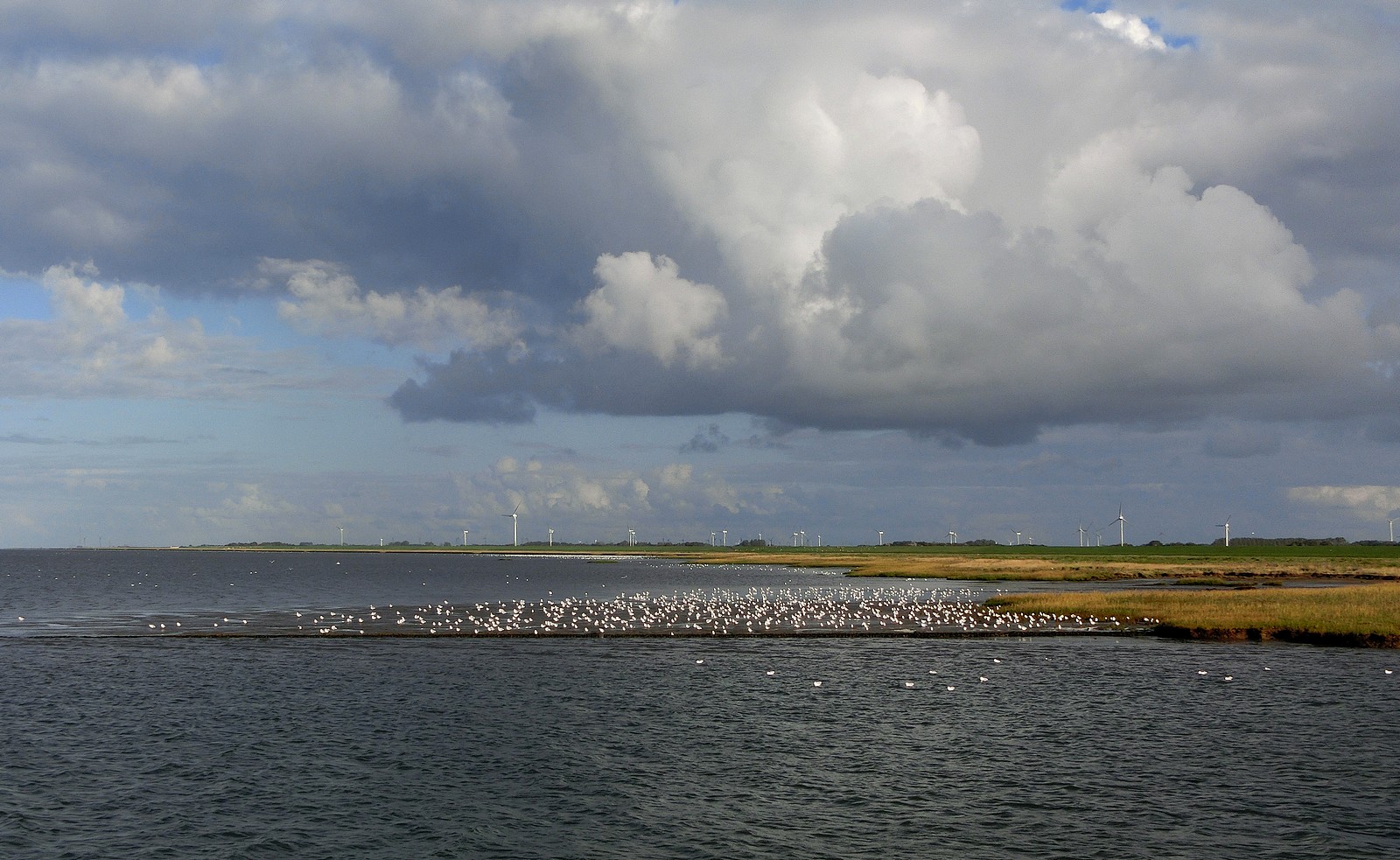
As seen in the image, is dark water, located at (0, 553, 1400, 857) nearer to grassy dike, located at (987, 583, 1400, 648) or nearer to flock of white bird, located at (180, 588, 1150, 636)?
grassy dike, located at (987, 583, 1400, 648)

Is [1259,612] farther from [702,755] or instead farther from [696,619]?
[702,755]

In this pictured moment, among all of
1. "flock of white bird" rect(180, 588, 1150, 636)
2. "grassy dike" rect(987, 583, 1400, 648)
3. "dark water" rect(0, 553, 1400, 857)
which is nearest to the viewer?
"dark water" rect(0, 553, 1400, 857)

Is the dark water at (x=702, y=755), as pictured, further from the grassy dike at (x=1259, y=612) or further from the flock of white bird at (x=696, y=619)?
the flock of white bird at (x=696, y=619)

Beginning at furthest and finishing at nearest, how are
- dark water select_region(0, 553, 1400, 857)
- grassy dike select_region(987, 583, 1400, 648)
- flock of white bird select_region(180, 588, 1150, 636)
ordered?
flock of white bird select_region(180, 588, 1150, 636), grassy dike select_region(987, 583, 1400, 648), dark water select_region(0, 553, 1400, 857)

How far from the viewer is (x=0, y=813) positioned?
26812 mm

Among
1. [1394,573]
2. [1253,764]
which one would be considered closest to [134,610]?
[1253,764]

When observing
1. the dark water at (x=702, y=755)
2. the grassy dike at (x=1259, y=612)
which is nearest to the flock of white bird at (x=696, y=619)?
the grassy dike at (x=1259, y=612)

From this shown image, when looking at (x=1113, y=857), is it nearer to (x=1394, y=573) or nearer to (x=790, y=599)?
(x=790, y=599)

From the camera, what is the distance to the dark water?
981 inches

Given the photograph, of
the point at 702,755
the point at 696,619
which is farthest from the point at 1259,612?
the point at 702,755

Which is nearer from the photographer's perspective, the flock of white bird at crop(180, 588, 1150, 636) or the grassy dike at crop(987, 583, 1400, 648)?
the grassy dike at crop(987, 583, 1400, 648)

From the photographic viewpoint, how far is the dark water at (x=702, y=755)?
24.9m

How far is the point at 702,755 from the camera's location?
1298 inches

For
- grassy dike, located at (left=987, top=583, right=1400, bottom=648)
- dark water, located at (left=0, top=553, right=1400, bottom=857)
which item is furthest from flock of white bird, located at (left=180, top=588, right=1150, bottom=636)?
dark water, located at (left=0, top=553, right=1400, bottom=857)
